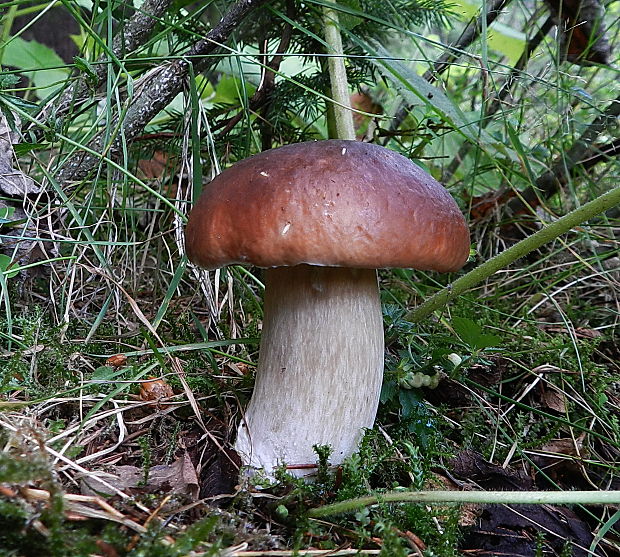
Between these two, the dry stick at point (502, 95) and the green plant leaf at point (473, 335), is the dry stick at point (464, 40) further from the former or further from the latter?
the green plant leaf at point (473, 335)

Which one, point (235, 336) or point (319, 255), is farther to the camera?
point (235, 336)

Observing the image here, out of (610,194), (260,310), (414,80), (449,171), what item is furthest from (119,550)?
(449,171)

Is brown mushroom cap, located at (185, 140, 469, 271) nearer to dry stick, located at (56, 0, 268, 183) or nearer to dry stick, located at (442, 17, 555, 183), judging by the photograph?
dry stick, located at (56, 0, 268, 183)

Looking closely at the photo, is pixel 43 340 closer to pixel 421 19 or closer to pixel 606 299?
pixel 421 19

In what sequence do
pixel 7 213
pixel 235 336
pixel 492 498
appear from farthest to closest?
pixel 235 336, pixel 7 213, pixel 492 498

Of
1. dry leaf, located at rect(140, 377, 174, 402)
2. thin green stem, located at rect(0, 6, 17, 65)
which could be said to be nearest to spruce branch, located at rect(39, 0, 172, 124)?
thin green stem, located at rect(0, 6, 17, 65)

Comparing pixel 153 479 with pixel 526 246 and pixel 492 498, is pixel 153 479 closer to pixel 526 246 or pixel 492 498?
pixel 492 498

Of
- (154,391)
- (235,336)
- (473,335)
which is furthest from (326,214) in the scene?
(235,336)
